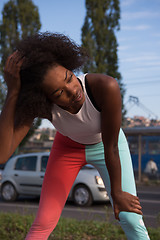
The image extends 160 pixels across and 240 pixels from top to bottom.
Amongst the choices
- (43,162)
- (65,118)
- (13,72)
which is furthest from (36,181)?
(13,72)

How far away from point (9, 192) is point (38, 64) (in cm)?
974

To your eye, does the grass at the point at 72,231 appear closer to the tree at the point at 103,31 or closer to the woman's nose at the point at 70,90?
the woman's nose at the point at 70,90

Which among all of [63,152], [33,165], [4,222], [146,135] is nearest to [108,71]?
[146,135]

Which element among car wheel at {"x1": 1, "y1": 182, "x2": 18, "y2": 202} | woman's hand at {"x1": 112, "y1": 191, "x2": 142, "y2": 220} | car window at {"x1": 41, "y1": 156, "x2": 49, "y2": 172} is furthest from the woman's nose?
car wheel at {"x1": 1, "y1": 182, "x2": 18, "y2": 202}

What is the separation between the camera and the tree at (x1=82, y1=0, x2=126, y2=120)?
19234 mm

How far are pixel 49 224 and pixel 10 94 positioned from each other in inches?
39.0

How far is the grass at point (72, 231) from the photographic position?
451 cm

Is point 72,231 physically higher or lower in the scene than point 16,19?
lower

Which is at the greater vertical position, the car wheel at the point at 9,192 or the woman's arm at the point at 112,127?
the woman's arm at the point at 112,127

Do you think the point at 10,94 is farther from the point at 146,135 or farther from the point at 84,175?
the point at 146,135

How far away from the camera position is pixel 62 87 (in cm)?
198

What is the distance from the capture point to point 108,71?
19.1 metres

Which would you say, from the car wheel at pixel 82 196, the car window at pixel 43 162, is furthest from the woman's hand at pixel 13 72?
the car window at pixel 43 162

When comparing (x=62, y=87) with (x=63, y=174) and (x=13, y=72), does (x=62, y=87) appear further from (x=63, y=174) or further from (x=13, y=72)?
(x=63, y=174)
